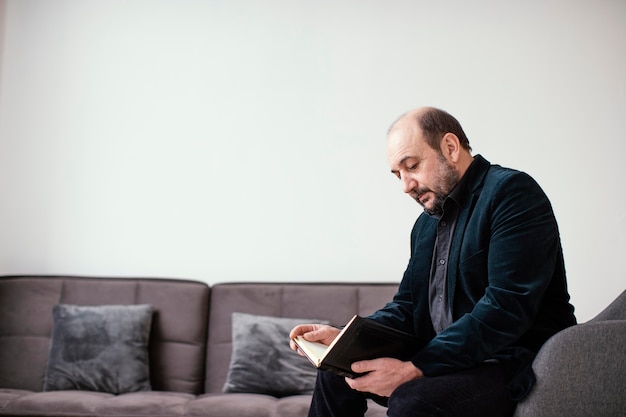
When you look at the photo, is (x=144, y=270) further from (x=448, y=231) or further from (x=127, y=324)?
(x=448, y=231)

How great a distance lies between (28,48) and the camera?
3.68 meters

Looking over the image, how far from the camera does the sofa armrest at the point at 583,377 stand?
1.40 meters

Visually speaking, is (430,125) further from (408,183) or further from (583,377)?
(583,377)

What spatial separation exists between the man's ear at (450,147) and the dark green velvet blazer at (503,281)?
57 millimetres

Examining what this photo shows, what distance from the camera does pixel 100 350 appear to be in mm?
2906

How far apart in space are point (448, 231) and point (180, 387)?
175 cm

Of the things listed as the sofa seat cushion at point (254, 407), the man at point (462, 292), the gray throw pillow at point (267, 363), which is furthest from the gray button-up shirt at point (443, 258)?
the gray throw pillow at point (267, 363)

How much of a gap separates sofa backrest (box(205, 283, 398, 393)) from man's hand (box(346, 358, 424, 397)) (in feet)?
4.74

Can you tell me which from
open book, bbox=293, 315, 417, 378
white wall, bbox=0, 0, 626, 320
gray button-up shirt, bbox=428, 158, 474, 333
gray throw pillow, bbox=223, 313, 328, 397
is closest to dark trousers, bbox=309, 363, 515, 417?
open book, bbox=293, 315, 417, 378

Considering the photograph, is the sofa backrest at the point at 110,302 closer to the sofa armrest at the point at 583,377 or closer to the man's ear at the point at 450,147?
the man's ear at the point at 450,147

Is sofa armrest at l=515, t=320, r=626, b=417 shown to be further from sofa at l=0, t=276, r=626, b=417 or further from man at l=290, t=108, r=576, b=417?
sofa at l=0, t=276, r=626, b=417

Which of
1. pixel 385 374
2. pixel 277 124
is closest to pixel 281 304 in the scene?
pixel 277 124

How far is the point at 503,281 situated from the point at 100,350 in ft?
6.78

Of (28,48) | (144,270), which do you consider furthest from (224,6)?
(144,270)
